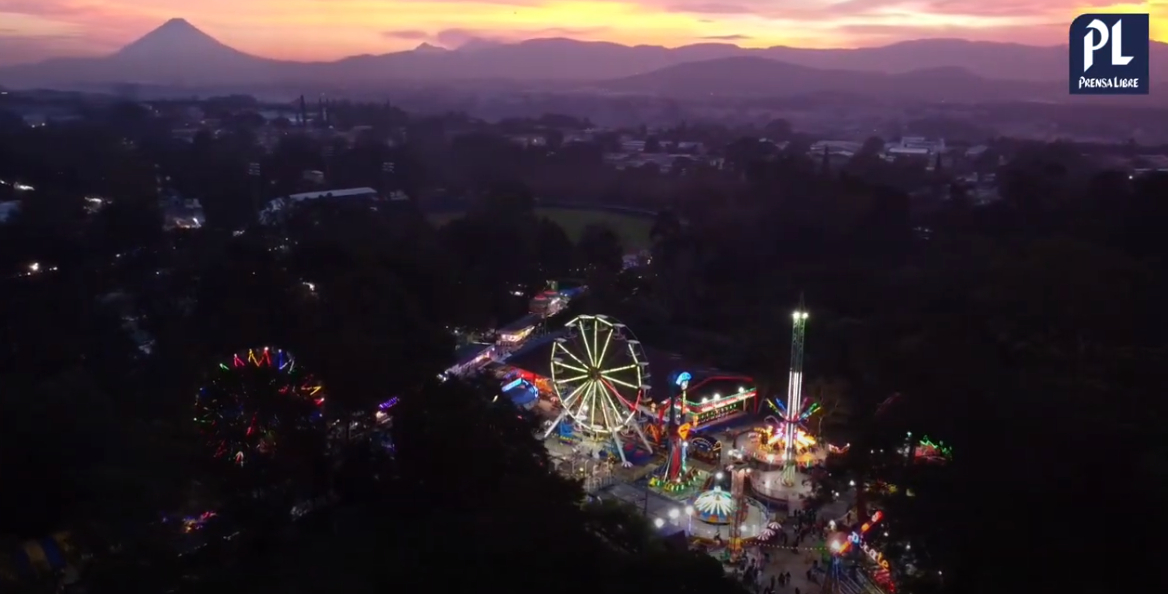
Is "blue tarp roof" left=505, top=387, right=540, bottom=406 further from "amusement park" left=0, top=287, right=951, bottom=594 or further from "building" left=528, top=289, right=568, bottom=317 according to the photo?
"building" left=528, top=289, right=568, bottom=317

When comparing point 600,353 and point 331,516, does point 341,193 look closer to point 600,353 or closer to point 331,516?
point 600,353

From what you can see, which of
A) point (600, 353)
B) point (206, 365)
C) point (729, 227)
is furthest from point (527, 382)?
point (729, 227)

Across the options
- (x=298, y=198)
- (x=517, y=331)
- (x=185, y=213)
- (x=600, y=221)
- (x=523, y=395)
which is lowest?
(x=523, y=395)

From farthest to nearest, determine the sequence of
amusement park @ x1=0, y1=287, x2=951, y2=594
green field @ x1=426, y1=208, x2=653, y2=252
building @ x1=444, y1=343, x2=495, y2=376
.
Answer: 1. green field @ x1=426, y1=208, x2=653, y2=252
2. building @ x1=444, y1=343, x2=495, y2=376
3. amusement park @ x1=0, y1=287, x2=951, y2=594

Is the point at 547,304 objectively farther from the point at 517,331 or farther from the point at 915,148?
the point at 915,148

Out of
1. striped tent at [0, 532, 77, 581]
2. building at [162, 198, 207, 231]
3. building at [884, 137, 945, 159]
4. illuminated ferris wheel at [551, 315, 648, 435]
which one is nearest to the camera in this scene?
striped tent at [0, 532, 77, 581]

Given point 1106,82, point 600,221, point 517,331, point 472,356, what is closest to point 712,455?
point 472,356

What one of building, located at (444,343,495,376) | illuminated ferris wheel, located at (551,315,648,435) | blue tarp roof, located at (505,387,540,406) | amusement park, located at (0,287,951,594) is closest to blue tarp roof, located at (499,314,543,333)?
building, located at (444,343,495,376)
